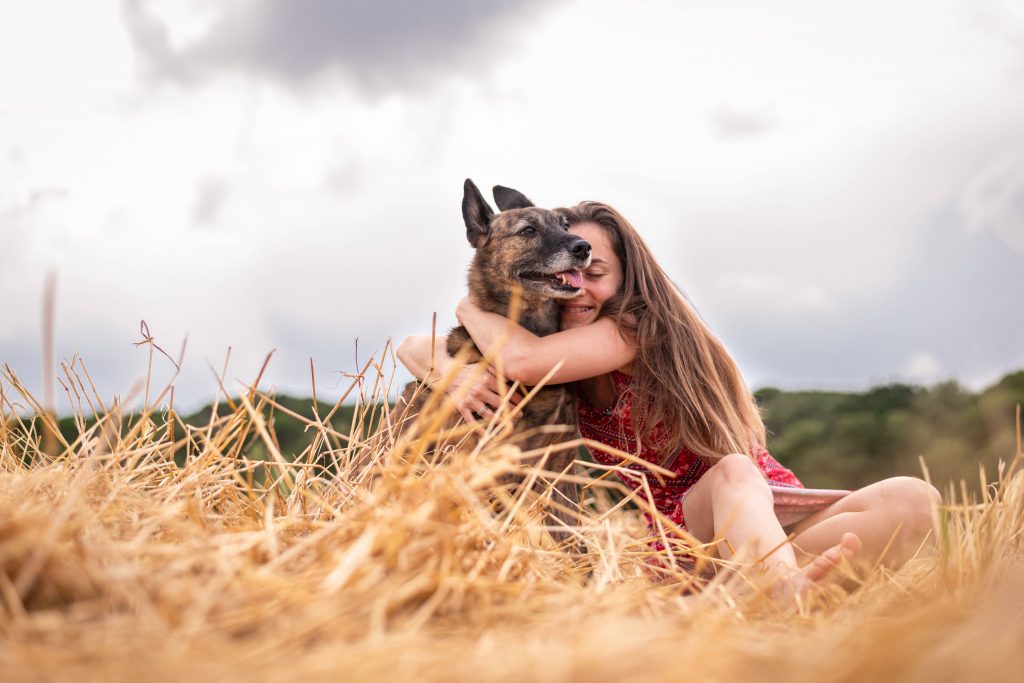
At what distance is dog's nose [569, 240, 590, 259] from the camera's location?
11.4ft

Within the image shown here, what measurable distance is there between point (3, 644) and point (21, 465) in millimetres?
1702

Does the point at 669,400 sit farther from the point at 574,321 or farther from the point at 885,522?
the point at 885,522

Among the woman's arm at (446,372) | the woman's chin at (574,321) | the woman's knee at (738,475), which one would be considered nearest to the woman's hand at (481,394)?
the woman's arm at (446,372)

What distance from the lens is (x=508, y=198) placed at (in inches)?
163

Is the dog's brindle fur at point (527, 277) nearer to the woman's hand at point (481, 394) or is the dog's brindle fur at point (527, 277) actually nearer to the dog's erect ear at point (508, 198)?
the dog's erect ear at point (508, 198)

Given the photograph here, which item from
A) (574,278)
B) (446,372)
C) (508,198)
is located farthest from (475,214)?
(446,372)

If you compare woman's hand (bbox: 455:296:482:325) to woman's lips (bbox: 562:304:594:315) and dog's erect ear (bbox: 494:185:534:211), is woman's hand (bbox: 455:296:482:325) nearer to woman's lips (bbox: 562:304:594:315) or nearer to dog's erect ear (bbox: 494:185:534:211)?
woman's lips (bbox: 562:304:594:315)

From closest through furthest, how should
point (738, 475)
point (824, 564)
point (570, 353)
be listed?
point (824, 564) < point (738, 475) < point (570, 353)

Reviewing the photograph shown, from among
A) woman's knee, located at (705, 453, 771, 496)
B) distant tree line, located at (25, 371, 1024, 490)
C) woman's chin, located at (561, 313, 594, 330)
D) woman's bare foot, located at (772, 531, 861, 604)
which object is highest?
woman's chin, located at (561, 313, 594, 330)

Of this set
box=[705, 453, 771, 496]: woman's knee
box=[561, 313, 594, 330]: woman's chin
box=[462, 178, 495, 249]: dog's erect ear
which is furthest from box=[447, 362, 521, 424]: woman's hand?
box=[462, 178, 495, 249]: dog's erect ear

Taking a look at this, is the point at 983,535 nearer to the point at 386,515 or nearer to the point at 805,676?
the point at 805,676

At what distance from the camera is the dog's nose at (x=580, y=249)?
3469 millimetres

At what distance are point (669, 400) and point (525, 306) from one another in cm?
97

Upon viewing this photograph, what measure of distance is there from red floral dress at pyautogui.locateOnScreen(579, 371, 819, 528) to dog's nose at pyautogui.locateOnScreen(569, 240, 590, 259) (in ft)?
1.83
